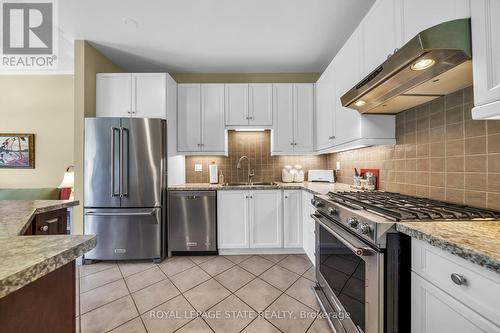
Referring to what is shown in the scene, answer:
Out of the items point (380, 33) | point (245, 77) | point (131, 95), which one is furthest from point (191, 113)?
point (380, 33)

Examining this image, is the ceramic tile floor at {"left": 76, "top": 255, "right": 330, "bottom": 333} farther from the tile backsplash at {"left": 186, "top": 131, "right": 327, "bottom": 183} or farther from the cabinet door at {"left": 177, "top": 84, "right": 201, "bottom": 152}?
the cabinet door at {"left": 177, "top": 84, "right": 201, "bottom": 152}

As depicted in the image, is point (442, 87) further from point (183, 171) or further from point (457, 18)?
point (183, 171)

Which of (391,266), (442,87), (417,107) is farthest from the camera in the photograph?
(417,107)

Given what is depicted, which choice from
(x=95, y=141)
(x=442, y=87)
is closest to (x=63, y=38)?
(x=95, y=141)

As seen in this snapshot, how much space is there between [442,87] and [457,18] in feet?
1.38

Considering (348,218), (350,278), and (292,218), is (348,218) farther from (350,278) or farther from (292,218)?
(292,218)

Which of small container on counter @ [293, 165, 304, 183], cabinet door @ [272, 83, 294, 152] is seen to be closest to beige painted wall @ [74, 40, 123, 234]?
cabinet door @ [272, 83, 294, 152]

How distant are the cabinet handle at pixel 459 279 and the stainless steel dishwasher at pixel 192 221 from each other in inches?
Result: 84.9

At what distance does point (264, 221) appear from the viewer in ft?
8.27

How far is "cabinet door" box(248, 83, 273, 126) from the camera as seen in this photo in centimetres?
286

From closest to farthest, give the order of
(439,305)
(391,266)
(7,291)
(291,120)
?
(7,291) < (439,305) < (391,266) < (291,120)

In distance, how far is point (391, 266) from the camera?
0.88 meters

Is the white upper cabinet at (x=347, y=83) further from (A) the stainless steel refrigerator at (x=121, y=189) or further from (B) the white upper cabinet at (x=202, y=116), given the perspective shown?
(A) the stainless steel refrigerator at (x=121, y=189)

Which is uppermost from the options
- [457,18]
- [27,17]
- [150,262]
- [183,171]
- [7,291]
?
[27,17]
